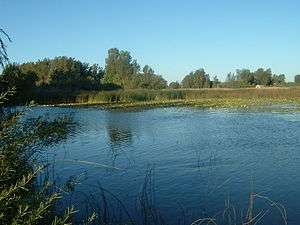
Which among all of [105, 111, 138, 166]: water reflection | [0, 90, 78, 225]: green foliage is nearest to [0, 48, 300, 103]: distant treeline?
[105, 111, 138, 166]: water reflection

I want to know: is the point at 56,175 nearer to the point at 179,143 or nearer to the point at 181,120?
the point at 179,143

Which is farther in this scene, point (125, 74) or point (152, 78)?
point (152, 78)

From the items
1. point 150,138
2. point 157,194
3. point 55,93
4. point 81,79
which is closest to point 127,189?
point 157,194

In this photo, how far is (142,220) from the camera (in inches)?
354

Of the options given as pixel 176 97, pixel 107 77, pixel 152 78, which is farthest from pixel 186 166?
pixel 152 78

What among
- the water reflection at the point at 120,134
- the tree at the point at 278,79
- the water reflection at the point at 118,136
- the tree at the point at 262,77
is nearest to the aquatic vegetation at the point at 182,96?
the water reflection at the point at 120,134

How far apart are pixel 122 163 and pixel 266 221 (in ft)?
20.6

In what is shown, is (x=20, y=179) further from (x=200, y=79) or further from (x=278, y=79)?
(x=278, y=79)

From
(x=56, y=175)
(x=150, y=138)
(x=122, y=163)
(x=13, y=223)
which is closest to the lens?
(x=13, y=223)

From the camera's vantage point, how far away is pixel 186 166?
46.0 feet

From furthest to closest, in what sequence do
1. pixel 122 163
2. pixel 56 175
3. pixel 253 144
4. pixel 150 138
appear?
pixel 150 138 → pixel 253 144 → pixel 122 163 → pixel 56 175

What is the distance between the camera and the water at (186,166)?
10.2 metres

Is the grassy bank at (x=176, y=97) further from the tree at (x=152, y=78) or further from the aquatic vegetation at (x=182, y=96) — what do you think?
the tree at (x=152, y=78)

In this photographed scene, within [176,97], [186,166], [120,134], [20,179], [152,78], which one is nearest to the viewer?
[20,179]
